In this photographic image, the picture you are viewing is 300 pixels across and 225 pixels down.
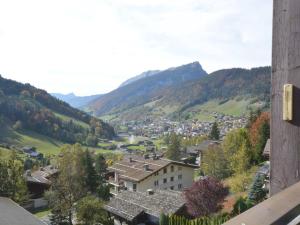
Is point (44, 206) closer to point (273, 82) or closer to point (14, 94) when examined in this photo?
point (273, 82)

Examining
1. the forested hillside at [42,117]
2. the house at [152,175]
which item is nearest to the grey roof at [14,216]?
the house at [152,175]

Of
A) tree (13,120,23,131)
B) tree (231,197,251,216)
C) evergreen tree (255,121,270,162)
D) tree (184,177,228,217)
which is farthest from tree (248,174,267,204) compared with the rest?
tree (13,120,23,131)

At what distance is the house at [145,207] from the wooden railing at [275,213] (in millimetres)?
30192

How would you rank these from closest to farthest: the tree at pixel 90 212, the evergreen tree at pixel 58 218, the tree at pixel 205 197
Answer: the tree at pixel 205 197 < the tree at pixel 90 212 < the evergreen tree at pixel 58 218

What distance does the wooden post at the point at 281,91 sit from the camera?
155cm

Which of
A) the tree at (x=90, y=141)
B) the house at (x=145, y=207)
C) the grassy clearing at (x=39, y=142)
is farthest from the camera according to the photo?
the tree at (x=90, y=141)

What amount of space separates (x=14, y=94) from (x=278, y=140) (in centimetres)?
17670

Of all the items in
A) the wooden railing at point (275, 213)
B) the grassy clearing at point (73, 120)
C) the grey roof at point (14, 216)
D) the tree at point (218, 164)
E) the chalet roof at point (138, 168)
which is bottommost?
the grassy clearing at point (73, 120)

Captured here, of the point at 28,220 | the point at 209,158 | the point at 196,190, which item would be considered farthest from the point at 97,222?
the point at 209,158

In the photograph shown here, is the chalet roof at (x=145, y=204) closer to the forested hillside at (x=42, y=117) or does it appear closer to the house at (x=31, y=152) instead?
the house at (x=31, y=152)

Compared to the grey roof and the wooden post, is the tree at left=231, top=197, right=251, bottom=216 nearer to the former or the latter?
the grey roof

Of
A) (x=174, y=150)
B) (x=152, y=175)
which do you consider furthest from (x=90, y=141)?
(x=152, y=175)

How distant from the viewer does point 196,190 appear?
27219 mm

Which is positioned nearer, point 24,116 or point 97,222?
point 97,222
